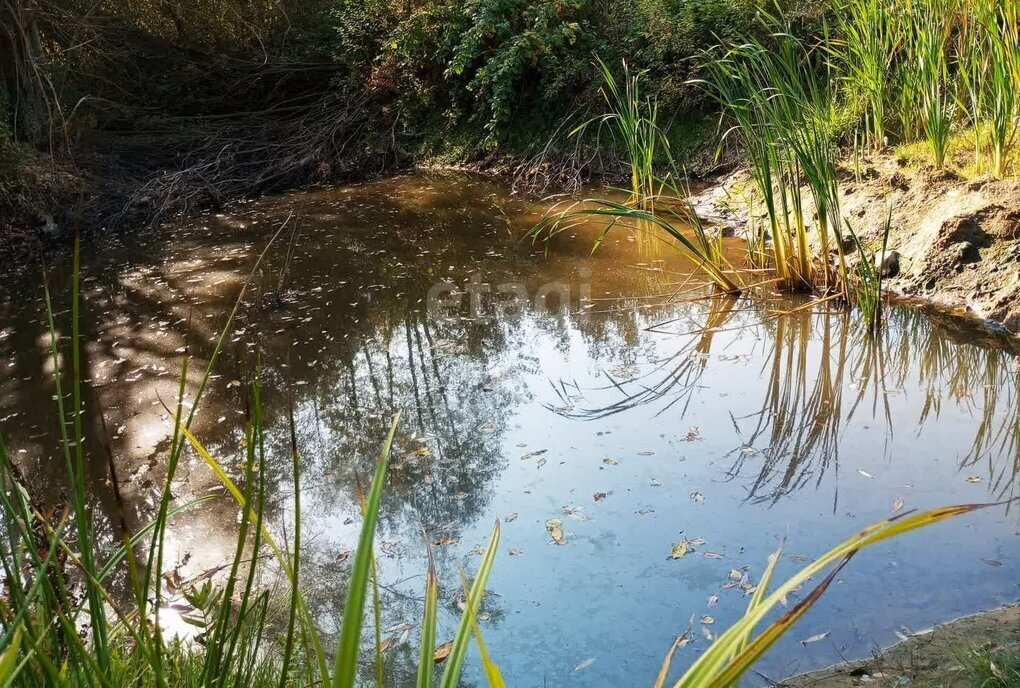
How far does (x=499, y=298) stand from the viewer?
552cm

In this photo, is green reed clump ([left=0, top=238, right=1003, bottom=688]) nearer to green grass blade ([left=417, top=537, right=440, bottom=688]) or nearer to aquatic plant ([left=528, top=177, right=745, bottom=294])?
green grass blade ([left=417, top=537, right=440, bottom=688])

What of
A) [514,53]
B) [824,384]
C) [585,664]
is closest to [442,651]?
[585,664]

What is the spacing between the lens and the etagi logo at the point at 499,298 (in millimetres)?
5262

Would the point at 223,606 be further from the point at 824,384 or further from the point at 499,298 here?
the point at 499,298

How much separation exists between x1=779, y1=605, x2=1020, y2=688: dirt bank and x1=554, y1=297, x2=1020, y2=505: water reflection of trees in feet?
2.57

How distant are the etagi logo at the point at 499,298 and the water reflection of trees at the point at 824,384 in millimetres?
861

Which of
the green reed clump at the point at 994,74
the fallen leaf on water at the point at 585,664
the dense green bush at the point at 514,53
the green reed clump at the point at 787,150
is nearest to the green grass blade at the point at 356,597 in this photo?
the fallen leaf on water at the point at 585,664

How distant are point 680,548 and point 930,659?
32.6 inches

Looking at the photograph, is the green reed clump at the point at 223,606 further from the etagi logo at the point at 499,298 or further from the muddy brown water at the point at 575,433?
the etagi logo at the point at 499,298

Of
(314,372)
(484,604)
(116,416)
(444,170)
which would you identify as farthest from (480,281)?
(444,170)

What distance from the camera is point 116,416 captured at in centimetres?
414

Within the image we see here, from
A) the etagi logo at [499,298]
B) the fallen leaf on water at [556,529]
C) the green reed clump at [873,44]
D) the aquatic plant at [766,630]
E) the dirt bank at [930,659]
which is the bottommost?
the dirt bank at [930,659]

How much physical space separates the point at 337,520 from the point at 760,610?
2582mm

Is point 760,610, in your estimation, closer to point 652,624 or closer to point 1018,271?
point 652,624
